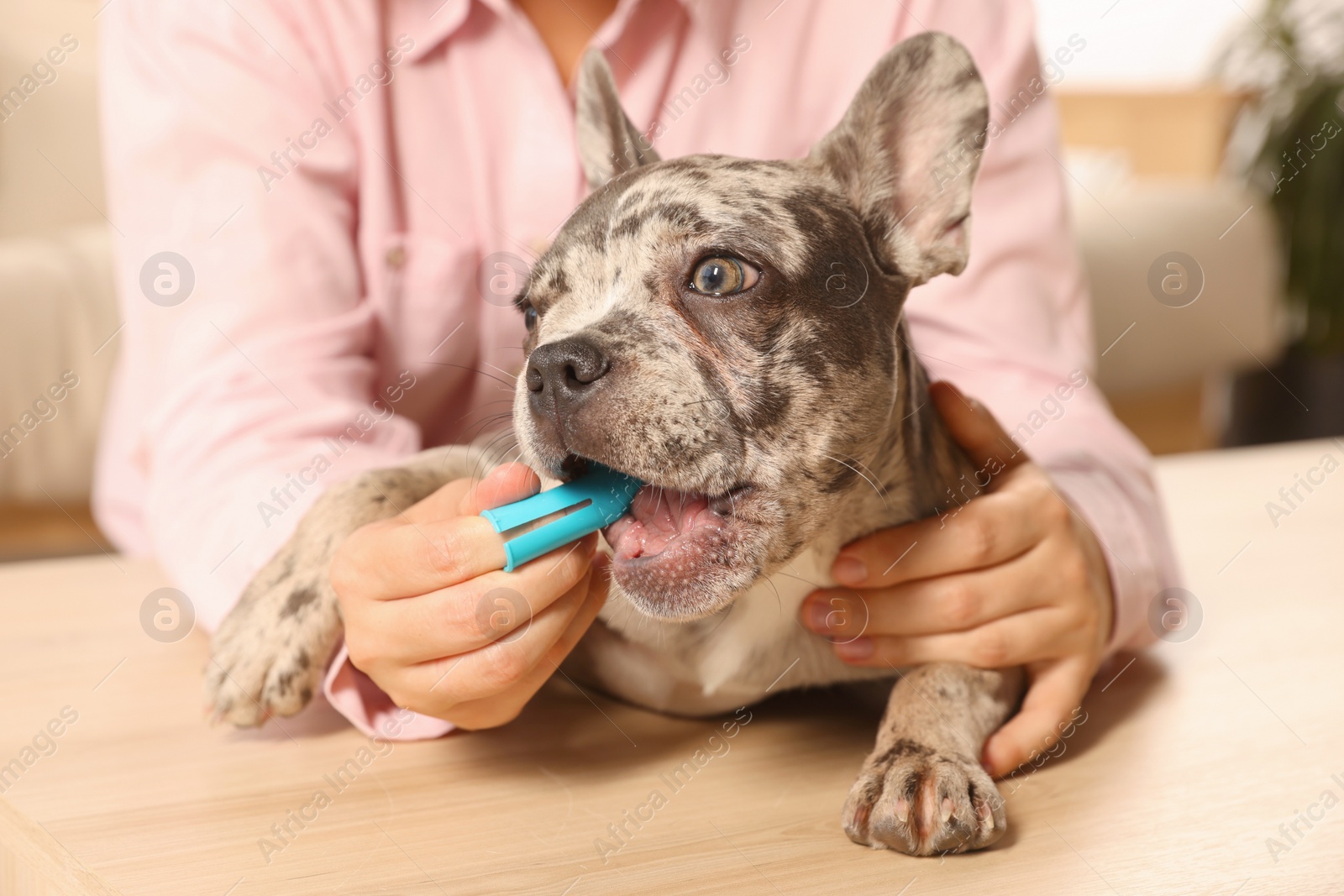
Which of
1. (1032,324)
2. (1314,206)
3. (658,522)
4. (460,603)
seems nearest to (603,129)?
(658,522)

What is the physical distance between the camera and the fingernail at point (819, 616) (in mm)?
1629

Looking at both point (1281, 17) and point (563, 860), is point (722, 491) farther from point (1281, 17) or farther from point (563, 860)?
point (1281, 17)

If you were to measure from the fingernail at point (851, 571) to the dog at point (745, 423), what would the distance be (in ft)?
0.10

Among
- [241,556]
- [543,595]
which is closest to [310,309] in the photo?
[241,556]

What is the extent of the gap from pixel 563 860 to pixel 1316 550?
6.94ft

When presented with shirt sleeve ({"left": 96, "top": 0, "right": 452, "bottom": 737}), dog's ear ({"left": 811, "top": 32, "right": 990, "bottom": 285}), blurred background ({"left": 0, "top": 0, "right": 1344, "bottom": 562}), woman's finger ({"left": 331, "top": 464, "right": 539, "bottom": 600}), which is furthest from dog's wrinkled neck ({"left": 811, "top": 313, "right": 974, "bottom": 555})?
blurred background ({"left": 0, "top": 0, "right": 1344, "bottom": 562})

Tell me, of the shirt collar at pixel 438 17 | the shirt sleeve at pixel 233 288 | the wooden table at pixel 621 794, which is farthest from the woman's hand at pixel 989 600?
the shirt collar at pixel 438 17

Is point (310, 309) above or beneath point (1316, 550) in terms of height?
above

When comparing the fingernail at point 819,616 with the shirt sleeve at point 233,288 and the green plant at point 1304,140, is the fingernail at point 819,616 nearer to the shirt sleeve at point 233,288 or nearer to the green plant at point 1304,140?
the shirt sleeve at point 233,288

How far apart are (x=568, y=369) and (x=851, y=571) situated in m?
0.52

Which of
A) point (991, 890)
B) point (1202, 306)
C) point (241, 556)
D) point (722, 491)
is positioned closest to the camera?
point (991, 890)

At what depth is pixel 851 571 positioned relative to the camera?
159cm

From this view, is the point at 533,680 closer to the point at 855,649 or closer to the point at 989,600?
the point at 855,649

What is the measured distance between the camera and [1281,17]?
7820 millimetres
